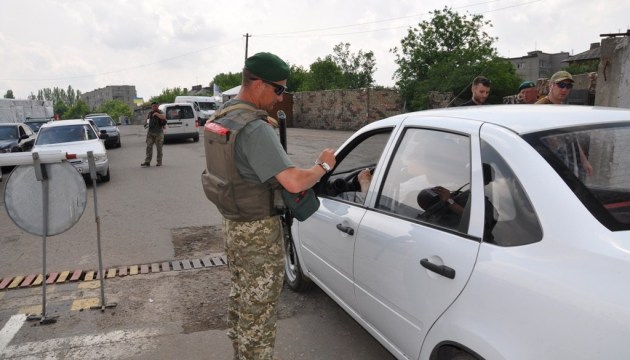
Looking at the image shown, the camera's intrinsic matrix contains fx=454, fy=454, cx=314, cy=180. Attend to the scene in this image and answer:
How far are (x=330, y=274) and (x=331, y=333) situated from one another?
0.57m

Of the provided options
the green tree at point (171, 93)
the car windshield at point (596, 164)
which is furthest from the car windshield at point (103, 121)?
the green tree at point (171, 93)

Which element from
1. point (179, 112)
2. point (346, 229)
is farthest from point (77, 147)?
point (346, 229)

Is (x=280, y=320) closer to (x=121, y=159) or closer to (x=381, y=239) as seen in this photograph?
(x=381, y=239)

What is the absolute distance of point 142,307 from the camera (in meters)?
4.07

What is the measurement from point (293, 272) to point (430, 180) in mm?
2112

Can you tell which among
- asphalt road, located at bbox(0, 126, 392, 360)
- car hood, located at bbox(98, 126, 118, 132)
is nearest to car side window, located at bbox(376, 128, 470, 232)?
asphalt road, located at bbox(0, 126, 392, 360)

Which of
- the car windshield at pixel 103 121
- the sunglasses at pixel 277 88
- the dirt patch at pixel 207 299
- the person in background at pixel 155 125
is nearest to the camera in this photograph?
the sunglasses at pixel 277 88

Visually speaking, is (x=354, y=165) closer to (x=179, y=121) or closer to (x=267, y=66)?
(x=267, y=66)

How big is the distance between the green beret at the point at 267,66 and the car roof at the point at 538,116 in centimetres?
89

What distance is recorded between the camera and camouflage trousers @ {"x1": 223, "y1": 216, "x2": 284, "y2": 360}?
250 centimetres

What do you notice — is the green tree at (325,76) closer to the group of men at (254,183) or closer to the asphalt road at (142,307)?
the asphalt road at (142,307)

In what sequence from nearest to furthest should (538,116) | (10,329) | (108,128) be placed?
1. (538,116)
2. (10,329)
3. (108,128)

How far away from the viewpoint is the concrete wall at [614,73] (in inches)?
240

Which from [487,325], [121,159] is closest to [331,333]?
[487,325]
